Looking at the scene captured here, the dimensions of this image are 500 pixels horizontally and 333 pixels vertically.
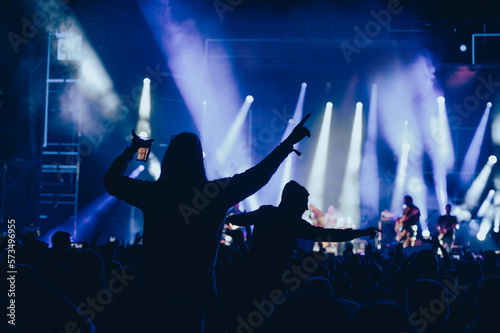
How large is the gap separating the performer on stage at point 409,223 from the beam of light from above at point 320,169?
215 inches

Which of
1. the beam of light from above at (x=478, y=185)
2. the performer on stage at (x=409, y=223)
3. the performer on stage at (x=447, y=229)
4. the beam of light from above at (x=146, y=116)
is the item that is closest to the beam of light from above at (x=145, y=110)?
the beam of light from above at (x=146, y=116)

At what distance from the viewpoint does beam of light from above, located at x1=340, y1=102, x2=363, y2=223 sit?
18188 millimetres

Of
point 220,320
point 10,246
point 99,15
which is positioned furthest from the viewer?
point 99,15

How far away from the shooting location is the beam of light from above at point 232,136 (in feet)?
58.9

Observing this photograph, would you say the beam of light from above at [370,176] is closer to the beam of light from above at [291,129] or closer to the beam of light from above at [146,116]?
the beam of light from above at [291,129]

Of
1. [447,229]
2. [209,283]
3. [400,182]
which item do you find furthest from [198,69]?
[209,283]

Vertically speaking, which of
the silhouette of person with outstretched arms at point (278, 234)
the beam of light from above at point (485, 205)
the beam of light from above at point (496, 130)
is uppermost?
the beam of light from above at point (496, 130)

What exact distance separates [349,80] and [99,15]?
8952 millimetres

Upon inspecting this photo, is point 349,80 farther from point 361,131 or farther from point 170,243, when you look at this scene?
point 170,243

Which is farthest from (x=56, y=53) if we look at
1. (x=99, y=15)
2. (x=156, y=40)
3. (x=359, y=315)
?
(x=359, y=315)

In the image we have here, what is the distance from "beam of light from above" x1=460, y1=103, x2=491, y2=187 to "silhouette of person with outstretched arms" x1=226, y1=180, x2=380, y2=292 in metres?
16.4

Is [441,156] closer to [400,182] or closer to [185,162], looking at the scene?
[400,182]

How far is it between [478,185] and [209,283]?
1816cm

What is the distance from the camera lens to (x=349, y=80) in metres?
17.1
